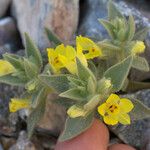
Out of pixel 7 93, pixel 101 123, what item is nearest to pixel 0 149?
pixel 7 93

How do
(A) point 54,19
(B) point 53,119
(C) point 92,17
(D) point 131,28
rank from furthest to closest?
(C) point 92,17 < (A) point 54,19 < (B) point 53,119 < (D) point 131,28

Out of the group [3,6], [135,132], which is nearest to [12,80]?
[135,132]

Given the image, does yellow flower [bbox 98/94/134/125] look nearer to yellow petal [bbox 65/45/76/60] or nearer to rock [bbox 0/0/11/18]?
yellow petal [bbox 65/45/76/60]

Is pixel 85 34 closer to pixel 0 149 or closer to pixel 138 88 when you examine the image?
pixel 138 88

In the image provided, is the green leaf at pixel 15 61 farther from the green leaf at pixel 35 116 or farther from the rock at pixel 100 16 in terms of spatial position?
the rock at pixel 100 16

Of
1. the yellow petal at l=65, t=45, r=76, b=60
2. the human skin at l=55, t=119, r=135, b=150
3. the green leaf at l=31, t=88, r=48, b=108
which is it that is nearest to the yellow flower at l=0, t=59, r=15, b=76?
the green leaf at l=31, t=88, r=48, b=108

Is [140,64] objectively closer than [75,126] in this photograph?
No

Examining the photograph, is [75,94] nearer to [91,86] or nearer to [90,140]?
[91,86]
